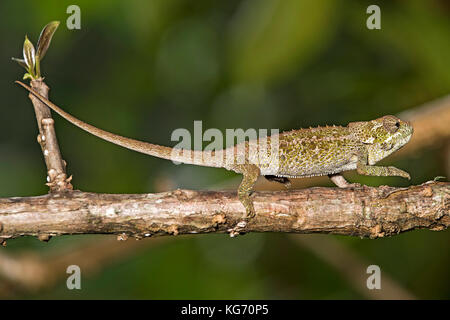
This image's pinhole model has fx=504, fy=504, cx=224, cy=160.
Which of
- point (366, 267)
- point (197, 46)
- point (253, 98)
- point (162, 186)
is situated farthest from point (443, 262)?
point (197, 46)

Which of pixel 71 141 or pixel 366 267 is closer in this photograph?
pixel 366 267

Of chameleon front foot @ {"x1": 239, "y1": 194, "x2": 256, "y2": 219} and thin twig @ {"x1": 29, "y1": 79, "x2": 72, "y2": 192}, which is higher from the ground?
thin twig @ {"x1": 29, "y1": 79, "x2": 72, "y2": 192}

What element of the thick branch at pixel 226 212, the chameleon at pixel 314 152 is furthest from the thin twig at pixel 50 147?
the chameleon at pixel 314 152

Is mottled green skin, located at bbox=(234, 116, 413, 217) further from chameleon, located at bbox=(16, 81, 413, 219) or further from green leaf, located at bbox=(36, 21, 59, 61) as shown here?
green leaf, located at bbox=(36, 21, 59, 61)

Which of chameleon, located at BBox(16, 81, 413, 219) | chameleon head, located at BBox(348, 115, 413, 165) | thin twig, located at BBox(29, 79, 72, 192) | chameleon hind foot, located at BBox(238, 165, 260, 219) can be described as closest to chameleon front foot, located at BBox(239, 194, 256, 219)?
chameleon hind foot, located at BBox(238, 165, 260, 219)

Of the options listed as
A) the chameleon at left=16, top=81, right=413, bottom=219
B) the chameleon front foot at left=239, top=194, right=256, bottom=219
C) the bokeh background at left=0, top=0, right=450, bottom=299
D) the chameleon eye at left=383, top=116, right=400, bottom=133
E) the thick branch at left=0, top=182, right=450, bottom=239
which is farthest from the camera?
the bokeh background at left=0, top=0, right=450, bottom=299

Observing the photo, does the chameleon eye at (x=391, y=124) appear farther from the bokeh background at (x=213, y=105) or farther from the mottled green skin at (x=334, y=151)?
the bokeh background at (x=213, y=105)

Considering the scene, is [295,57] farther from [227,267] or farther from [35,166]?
[35,166]
